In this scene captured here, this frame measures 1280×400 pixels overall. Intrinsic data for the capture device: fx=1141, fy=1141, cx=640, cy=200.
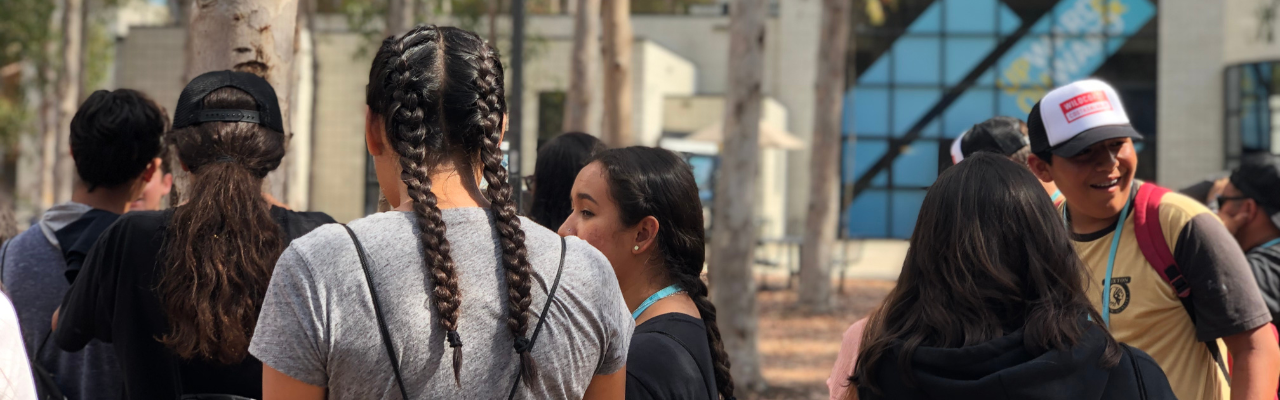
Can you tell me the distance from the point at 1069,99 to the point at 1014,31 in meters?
29.7

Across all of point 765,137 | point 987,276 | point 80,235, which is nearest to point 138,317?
point 80,235

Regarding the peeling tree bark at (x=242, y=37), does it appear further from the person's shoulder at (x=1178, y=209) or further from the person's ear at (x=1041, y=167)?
the person's shoulder at (x=1178, y=209)

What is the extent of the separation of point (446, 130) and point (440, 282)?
0.30 metres

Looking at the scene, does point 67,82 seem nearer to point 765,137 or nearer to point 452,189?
point 765,137

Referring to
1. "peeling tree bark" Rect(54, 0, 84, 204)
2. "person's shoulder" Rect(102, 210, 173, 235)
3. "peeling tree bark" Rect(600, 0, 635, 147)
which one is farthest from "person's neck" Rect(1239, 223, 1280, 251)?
"peeling tree bark" Rect(54, 0, 84, 204)

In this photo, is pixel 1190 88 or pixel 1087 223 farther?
pixel 1190 88

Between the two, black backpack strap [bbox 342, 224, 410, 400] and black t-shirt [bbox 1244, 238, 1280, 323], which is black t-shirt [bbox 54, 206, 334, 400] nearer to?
black backpack strap [bbox 342, 224, 410, 400]

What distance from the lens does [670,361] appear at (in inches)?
94.0

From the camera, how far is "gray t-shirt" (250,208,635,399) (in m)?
1.77

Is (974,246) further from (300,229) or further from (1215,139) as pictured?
(1215,139)

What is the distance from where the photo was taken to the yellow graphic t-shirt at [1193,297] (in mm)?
3021

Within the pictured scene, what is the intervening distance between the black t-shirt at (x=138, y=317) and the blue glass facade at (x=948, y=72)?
2889 cm

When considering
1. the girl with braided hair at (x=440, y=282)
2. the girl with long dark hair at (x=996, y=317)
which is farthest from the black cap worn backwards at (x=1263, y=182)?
the girl with braided hair at (x=440, y=282)

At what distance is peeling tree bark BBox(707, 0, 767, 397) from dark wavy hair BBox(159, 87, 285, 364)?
7.01 m
